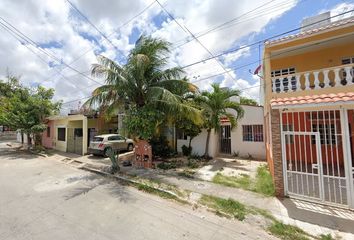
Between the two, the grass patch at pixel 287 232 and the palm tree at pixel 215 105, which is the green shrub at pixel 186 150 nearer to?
the palm tree at pixel 215 105

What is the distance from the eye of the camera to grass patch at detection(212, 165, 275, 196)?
698 cm

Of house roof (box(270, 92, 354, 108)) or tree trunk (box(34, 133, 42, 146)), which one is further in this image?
tree trunk (box(34, 133, 42, 146))

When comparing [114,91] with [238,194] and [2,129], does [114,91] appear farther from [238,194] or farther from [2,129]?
[2,129]

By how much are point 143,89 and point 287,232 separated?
28.4 feet

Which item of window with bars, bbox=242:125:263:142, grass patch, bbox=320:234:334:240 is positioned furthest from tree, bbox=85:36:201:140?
grass patch, bbox=320:234:334:240

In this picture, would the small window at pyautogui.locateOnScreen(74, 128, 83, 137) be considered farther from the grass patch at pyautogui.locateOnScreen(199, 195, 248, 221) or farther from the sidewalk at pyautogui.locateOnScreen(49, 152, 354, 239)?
the grass patch at pyautogui.locateOnScreen(199, 195, 248, 221)

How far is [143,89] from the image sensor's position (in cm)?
1065

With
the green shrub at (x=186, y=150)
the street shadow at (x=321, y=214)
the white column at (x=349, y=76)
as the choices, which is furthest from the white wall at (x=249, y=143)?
the street shadow at (x=321, y=214)

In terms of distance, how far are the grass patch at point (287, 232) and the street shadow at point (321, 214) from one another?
2.04 ft

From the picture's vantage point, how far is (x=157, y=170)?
10.1m

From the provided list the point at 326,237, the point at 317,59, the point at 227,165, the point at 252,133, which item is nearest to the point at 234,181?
the point at 227,165

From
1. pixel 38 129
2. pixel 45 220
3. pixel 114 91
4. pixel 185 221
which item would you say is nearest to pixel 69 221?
pixel 45 220

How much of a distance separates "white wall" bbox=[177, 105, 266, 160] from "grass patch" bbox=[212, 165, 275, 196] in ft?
13.2

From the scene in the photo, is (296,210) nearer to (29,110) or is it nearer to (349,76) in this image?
(349,76)
